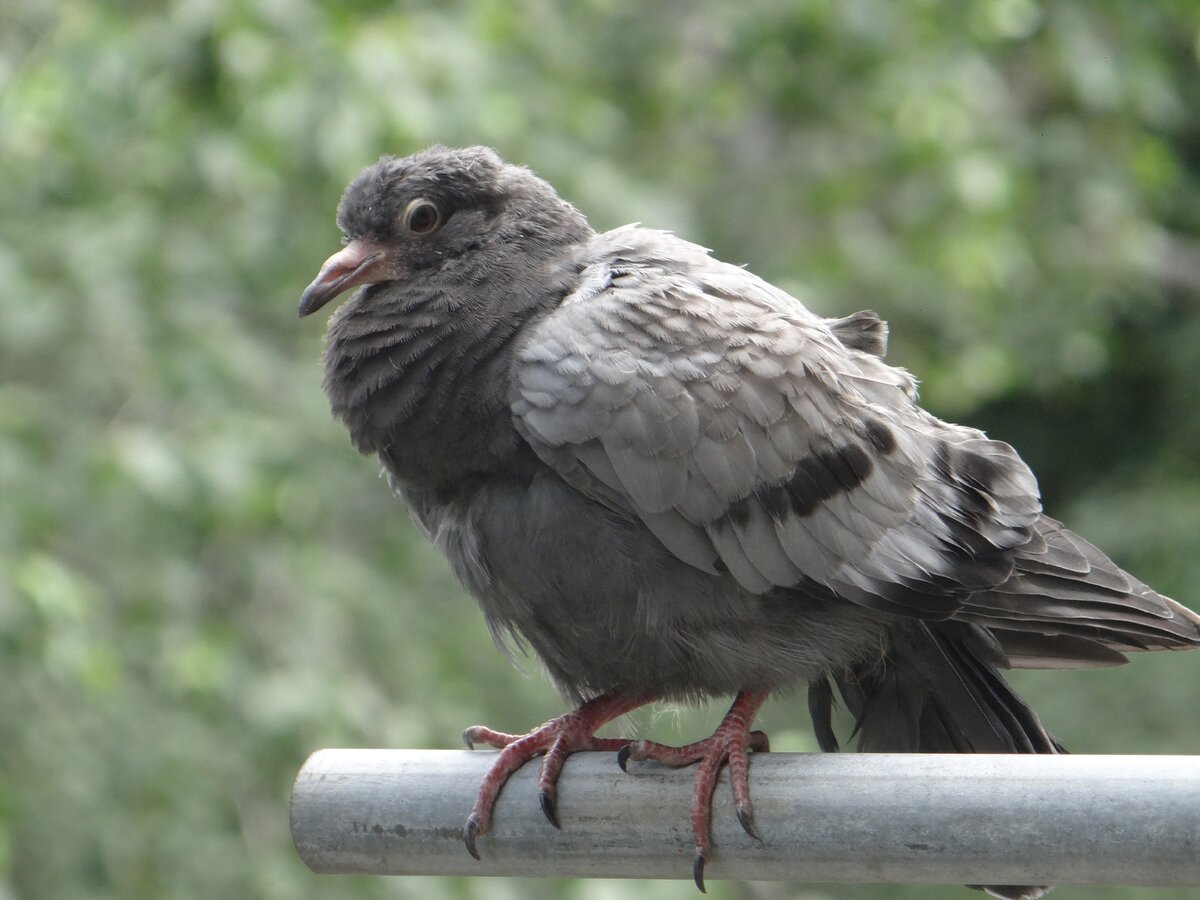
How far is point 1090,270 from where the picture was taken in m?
6.66

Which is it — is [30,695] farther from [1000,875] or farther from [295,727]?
[1000,875]

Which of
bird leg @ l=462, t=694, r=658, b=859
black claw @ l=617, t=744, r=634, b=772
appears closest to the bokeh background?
bird leg @ l=462, t=694, r=658, b=859

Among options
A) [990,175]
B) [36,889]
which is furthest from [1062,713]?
[36,889]

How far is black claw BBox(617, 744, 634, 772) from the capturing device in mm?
2621

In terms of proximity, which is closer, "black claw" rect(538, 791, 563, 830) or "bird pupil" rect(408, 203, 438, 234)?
"black claw" rect(538, 791, 563, 830)

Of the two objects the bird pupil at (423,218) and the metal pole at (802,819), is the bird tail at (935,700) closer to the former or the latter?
the metal pole at (802,819)

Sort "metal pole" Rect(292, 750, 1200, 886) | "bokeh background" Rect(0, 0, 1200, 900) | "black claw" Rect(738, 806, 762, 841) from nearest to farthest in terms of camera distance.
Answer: "metal pole" Rect(292, 750, 1200, 886)
"black claw" Rect(738, 806, 762, 841)
"bokeh background" Rect(0, 0, 1200, 900)

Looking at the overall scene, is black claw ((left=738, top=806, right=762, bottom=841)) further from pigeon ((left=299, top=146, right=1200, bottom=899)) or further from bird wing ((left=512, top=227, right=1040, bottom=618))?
bird wing ((left=512, top=227, right=1040, bottom=618))

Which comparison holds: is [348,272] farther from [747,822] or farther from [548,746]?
[747,822]

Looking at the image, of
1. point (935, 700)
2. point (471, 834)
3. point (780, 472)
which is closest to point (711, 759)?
point (471, 834)

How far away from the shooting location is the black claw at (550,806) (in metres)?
2.55

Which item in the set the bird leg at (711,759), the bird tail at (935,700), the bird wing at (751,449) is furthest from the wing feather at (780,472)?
the bird leg at (711,759)

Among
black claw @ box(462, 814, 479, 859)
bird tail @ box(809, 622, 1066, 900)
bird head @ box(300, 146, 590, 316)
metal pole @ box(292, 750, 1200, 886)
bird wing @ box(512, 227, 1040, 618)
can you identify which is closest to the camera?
metal pole @ box(292, 750, 1200, 886)

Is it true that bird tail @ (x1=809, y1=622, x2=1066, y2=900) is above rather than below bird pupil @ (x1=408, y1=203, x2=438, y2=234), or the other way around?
below
